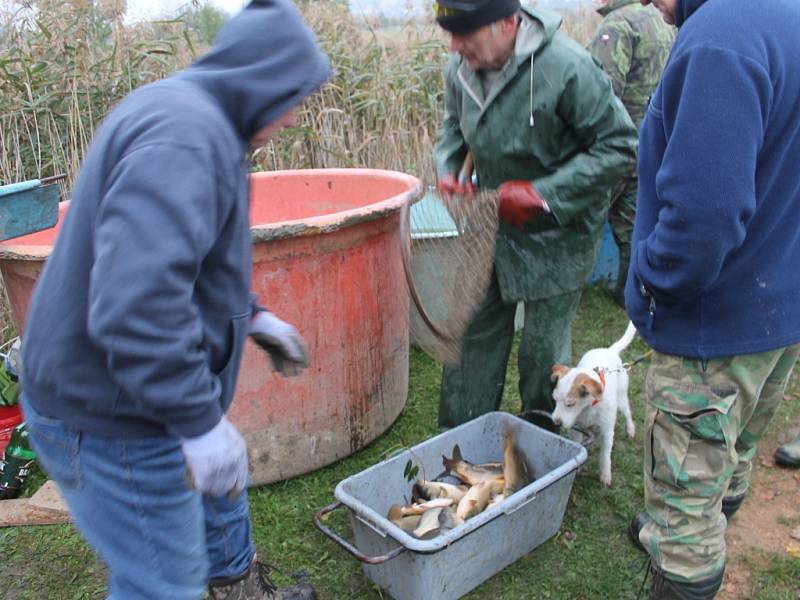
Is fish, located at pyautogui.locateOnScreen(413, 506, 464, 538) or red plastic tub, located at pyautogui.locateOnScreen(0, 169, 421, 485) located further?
red plastic tub, located at pyautogui.locateOnScreen(0, 169, 421, 485)

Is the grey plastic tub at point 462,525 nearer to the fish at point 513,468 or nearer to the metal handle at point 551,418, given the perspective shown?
the fish at point 513,468

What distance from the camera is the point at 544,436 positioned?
10.3 feet

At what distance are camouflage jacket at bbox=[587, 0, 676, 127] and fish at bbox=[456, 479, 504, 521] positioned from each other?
10.6ft

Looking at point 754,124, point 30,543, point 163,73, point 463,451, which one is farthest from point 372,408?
point 163,73

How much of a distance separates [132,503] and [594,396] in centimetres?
210

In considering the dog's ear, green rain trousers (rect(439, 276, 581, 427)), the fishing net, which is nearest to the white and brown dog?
the dog's ear

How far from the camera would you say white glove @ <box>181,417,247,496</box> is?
5.13ft

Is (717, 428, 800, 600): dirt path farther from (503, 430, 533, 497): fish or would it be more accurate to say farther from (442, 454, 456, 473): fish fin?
(442, 454, 456, 473): fish fin

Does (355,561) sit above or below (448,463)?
below

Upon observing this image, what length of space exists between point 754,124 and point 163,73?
4.49m

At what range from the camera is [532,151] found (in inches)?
115

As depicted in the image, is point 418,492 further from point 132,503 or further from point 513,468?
point 132,503

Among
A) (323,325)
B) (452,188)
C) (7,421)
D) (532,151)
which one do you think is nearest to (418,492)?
(323,325)

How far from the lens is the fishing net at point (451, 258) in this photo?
2.76m
